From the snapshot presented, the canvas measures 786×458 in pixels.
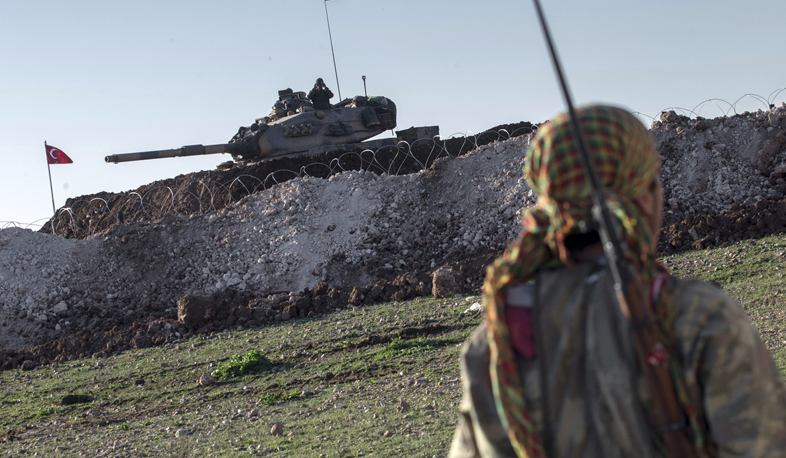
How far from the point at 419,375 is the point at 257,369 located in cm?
272

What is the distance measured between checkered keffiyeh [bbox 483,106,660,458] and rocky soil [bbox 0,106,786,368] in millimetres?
11025

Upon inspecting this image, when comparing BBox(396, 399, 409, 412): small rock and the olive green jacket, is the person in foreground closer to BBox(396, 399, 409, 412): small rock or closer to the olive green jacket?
the olive green jacket

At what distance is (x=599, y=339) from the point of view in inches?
58.2

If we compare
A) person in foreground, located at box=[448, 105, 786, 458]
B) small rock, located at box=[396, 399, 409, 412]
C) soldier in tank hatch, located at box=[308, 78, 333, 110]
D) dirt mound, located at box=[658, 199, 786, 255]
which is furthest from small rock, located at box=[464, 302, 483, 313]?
soldier in tank hatch, located at box=[308, 78, 333, 110]

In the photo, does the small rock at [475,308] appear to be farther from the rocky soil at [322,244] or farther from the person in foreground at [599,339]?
the person in foreground at [599,339]

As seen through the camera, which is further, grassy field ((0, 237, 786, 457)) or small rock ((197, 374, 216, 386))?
small rock ((197, 374, 216, 386))

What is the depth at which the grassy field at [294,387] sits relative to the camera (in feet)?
20.4

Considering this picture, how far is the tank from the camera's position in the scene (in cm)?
2369

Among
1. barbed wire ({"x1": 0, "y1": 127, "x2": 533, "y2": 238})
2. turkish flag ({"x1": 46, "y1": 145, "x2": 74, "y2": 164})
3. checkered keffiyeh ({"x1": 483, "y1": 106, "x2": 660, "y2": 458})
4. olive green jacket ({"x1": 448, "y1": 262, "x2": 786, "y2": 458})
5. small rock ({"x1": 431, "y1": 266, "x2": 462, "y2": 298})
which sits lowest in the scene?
small rock ({"x1": 431, "y1": 266, "x2": 462, "y2": 298})

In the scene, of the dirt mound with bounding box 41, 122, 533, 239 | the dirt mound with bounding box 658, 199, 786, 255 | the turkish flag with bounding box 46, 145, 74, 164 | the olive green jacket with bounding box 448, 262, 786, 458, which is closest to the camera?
the olive green jacket with bounding box 448, 262, 786, 458

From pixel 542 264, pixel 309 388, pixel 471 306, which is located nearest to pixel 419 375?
pixel 309 388

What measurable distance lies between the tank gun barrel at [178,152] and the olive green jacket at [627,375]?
73.5 feet

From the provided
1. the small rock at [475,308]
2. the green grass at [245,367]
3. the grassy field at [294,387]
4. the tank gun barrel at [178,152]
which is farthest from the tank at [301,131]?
the green grass at [245,367]

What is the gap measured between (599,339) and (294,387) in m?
7.33
